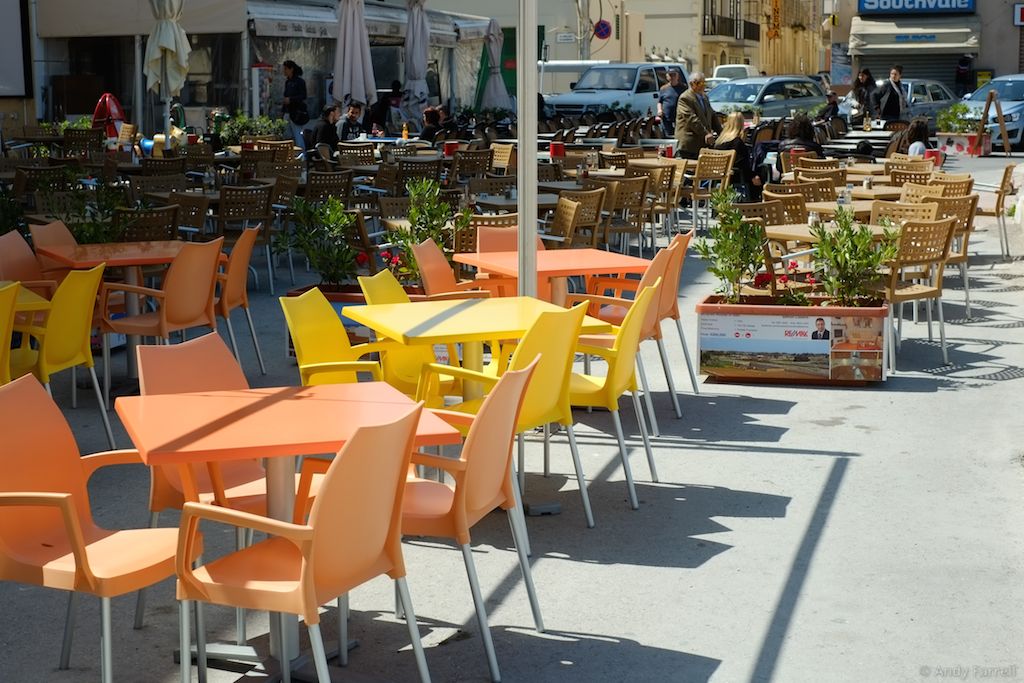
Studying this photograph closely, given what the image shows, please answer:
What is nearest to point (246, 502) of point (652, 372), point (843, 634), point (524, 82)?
point (843, 634)

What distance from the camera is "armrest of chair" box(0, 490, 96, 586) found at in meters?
3.52

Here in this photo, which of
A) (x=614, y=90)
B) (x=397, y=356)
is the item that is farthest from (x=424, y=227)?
(x=614, y=90)

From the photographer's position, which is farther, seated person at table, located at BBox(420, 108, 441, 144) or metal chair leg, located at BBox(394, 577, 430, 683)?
seated person at table, located at BBox(420, 108, 441, 144)

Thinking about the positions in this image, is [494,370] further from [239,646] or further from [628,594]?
[239,646]

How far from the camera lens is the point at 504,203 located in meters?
11.0

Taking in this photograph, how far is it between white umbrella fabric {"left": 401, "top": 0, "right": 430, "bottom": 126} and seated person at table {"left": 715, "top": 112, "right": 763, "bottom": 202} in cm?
812

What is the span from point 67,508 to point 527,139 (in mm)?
3297

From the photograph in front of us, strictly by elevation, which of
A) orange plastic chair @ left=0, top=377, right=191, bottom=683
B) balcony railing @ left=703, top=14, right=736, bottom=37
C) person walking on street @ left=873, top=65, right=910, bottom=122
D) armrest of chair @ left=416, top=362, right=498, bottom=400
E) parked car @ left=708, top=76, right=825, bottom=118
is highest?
balcony railing @ left=703, top=14, right=736, bottom=37

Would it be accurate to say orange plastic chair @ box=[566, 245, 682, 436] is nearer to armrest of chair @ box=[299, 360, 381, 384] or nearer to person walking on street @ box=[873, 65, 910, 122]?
armrest of chair @ box=[299, 360, 381, 384]

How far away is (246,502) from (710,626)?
4.83 ft

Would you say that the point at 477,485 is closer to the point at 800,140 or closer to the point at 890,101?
the point at 800,140

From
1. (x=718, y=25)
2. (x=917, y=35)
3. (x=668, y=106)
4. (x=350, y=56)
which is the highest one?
(x=718, y=25)

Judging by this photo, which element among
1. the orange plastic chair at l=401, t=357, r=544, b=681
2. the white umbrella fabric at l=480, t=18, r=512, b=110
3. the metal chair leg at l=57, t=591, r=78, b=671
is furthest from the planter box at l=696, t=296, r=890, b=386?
the white umbrella fabric at l=480, t=18, r=512, b=110

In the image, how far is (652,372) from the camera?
8.56 meters
